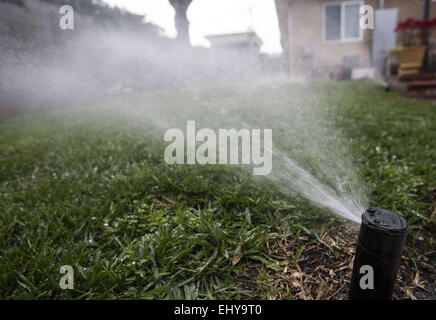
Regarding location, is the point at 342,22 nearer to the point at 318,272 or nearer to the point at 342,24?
the point at 342,24

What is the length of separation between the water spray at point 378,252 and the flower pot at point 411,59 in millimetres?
7347

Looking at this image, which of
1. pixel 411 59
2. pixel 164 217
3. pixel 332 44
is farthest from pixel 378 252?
pixel 332 44

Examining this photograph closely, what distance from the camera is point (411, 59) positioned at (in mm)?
6488

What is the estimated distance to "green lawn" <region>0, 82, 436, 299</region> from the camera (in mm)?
1174

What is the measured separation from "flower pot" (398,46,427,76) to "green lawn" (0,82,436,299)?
4613 mm

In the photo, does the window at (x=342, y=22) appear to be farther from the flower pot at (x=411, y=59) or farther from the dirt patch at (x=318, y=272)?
the dirt patch at (x=318, y=272)

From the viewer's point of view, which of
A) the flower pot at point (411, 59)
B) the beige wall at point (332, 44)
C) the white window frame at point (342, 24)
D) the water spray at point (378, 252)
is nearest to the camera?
the water spray at point (378, 252)

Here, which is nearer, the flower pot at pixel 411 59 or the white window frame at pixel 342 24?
the flower pot at pixel 411 59

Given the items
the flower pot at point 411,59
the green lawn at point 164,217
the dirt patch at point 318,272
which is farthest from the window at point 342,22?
the dirt patch at point 318,272

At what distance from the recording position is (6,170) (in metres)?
2.71

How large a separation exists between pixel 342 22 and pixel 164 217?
12.1 m

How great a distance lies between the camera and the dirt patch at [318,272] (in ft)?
3.61
